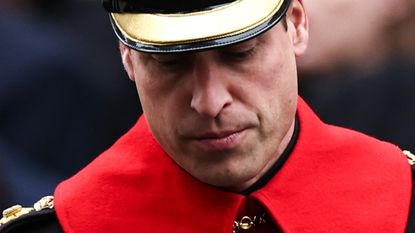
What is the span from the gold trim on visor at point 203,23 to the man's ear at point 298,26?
0.19m

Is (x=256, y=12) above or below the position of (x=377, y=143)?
above

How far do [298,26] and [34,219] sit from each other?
738 millimetres

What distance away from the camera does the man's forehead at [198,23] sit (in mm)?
2396

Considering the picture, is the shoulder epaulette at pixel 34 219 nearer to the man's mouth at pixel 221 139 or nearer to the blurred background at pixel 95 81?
the man's mouth at pixel 221 139

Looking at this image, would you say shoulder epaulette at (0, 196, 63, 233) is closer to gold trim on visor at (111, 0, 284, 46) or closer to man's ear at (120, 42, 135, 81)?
man's ear at (120, 42, 135, 81)

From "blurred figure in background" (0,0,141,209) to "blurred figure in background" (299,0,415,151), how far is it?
1.81ft

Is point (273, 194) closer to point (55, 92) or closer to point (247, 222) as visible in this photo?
point (247, 222)

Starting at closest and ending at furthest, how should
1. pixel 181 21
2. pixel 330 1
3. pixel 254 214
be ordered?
pixel 181 21 → pixel 254 214 → pixel 330 1

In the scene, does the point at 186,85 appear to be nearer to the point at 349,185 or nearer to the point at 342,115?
the point at 349,185

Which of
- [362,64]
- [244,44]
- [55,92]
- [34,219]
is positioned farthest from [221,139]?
[55,92]

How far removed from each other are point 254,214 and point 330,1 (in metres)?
1.13

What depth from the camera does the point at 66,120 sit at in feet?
12.7

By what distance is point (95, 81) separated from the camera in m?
3.80

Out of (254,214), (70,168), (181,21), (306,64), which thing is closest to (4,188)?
(70,168)
